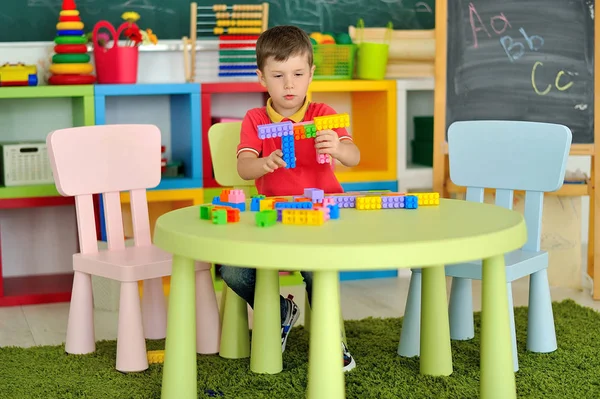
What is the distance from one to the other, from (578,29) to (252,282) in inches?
67.6

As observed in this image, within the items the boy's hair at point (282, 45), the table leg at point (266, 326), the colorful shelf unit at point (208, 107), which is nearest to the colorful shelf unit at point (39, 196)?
the colorful shelf unit at point (208, 107)

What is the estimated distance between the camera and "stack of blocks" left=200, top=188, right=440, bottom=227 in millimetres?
1796

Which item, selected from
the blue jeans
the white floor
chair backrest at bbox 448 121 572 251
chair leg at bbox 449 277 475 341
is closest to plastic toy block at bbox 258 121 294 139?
the blue jeans

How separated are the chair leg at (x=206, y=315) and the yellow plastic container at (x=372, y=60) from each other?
1.45m

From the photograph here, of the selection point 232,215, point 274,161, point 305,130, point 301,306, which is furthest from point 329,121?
point 301,306

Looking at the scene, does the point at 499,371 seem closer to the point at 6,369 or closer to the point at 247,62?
the point at 6,369

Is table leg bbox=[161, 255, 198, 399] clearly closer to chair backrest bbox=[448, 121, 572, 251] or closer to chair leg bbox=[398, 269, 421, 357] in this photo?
chair leg bbox=[398, 269, 421, 357]

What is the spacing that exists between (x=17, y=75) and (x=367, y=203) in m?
1.81

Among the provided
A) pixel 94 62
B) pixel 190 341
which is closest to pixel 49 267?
pixel 94 62

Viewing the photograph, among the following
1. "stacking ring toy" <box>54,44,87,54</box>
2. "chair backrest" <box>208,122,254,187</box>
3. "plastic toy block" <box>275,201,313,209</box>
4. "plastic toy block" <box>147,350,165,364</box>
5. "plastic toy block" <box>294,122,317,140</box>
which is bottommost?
"plastic toy block" <box>147,350,165,364</box>

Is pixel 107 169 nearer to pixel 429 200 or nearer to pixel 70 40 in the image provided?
pixel 70 40

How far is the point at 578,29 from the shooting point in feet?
10.9

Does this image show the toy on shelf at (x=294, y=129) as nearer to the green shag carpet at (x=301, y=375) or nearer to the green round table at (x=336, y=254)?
the green round table at (x=336, y=254)

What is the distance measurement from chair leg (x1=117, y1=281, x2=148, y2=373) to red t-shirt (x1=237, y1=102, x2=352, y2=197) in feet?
1.52
